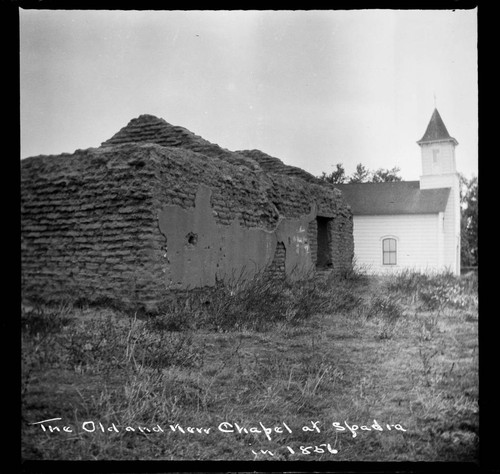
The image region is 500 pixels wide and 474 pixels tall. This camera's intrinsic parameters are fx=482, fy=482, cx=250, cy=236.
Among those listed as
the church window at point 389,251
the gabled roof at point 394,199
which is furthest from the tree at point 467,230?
the church window at point 389,251

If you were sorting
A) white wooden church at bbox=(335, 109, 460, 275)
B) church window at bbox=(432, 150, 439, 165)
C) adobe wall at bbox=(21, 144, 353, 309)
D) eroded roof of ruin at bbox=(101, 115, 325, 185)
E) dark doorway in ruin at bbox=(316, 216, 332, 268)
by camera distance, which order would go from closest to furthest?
church window at bbox=(432, 150, 439, 165) < adobe wall at bbox=(21, 144, 353, 309) < white wooden church at bbox=(335, 109, 460, 275) < eroded roof of ruin at bbox=(101, 115, 325, 185) < dark doorway in ruin at bbox=(316, 216, 332, 268)

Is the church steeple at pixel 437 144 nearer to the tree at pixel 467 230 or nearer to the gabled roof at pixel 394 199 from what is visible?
the tree at pixel 467 230

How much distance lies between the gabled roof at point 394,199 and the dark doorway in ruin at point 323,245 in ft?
3.27

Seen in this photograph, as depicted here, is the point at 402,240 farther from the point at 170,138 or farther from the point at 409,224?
the point at 170,138

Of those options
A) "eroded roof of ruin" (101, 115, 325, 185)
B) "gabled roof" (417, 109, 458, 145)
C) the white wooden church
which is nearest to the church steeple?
"gabled roof" (417, 109, 458, 145)

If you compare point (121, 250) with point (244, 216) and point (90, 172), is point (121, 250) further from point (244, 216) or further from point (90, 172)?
point (244, 216)

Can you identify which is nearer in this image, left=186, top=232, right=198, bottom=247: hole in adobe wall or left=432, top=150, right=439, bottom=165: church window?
left=432, top=150, right=439, bottom=165: church window

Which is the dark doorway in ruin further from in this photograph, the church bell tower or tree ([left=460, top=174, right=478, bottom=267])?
tree ([left=460, top=174, right=478, bottom=267])

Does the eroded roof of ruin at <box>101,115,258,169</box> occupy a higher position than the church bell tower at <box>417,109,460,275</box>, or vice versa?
the eroded roof of ruin at <box>101,115,258,169</box>

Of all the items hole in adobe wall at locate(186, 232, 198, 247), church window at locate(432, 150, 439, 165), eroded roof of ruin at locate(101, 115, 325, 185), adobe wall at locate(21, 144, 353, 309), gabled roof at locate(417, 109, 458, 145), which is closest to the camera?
gabled roof at locate(417, 109, 458, 145)

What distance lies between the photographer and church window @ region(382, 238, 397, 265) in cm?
1007

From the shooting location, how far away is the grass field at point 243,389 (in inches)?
140

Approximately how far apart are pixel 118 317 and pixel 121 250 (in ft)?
2.84

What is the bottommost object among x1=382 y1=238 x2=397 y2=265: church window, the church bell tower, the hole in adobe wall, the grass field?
the grass field
